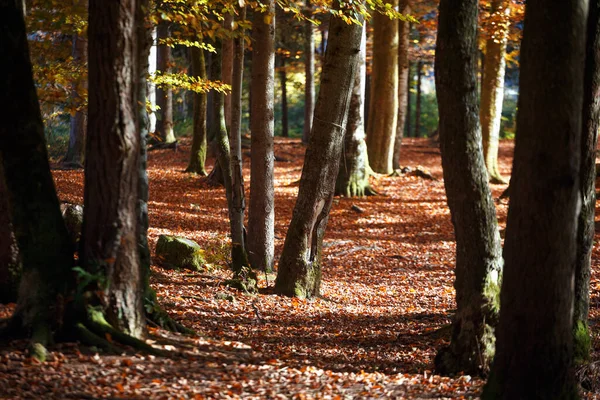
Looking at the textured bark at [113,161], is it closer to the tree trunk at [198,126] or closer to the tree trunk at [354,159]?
the tree trunk at [354,159]

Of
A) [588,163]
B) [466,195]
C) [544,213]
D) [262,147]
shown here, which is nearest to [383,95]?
[262,147]

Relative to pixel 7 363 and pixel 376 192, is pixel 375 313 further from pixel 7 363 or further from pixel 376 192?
pixel 376 192

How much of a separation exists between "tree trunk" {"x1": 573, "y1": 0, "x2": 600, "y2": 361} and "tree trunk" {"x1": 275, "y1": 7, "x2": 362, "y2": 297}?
347 centimetres

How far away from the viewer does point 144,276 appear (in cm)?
577

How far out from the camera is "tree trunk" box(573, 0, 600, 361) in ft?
17.1

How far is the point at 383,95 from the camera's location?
19.7 metres

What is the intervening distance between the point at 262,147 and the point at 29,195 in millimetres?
5420

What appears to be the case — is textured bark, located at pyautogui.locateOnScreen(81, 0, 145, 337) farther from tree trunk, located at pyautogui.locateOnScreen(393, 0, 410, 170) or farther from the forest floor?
tree trunk, located at pyautogui.locateOnScreen(393, 0, 410, 170)

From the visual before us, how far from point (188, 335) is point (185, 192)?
11030 mm

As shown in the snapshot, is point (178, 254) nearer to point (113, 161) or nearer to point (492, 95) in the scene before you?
point (113, 161)

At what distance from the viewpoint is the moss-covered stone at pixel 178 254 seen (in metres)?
9.94

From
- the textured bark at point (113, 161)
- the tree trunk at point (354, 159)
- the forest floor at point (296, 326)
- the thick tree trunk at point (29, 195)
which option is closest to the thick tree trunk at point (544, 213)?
the forest floor at point (296, 326)

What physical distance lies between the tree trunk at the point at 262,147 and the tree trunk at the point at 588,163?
208 inches

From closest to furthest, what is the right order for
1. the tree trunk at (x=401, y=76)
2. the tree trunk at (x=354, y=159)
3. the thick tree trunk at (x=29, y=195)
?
the thick tree trunk at (x=29, y=195) → the tree trunk at (x=354, y=159) → the tree trunk at (x=401, y=76)
